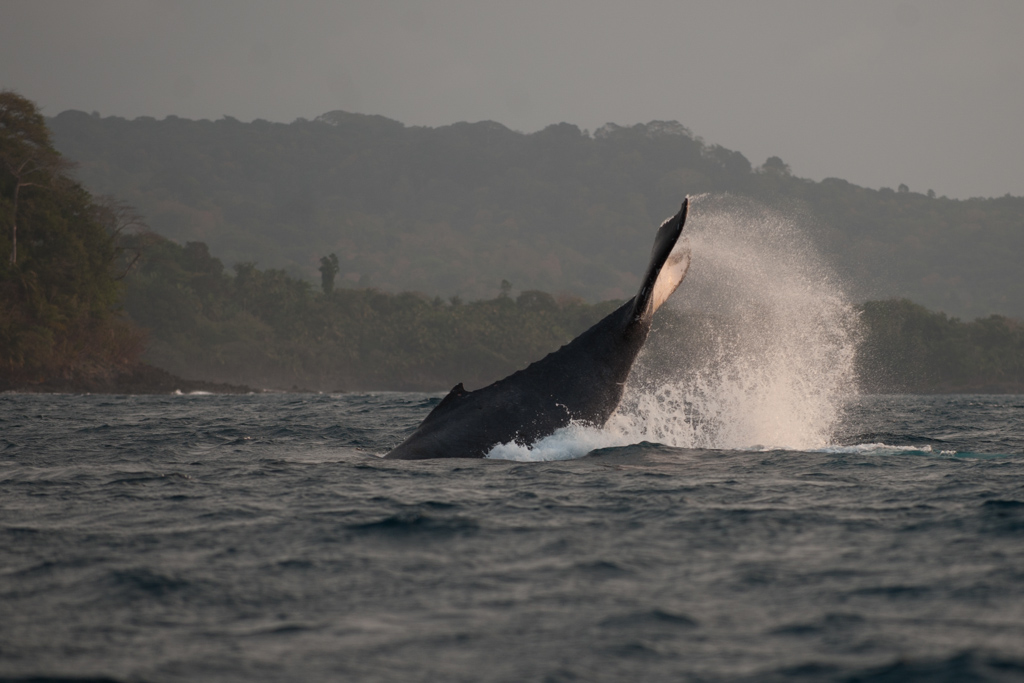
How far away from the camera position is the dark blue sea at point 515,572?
4078 mm

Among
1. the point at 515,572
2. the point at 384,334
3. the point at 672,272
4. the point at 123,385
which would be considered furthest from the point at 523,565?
the point at 384,334

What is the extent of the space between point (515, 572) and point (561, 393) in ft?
15.0

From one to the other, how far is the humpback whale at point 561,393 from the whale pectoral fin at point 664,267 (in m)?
0.01

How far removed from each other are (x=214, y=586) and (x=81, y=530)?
2286 mm

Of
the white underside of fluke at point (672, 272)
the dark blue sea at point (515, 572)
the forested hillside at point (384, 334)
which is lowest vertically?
the dark blue sea at point (515, 572)

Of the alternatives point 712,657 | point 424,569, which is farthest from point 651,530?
point 712,657

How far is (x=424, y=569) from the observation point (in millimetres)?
5711

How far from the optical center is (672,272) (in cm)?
980

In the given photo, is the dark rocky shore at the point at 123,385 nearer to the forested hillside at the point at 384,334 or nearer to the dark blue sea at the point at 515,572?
the forested hillside at the point at 384,334

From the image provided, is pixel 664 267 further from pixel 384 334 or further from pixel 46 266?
pixel 384 334

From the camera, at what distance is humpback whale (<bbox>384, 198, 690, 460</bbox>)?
33.0 feet

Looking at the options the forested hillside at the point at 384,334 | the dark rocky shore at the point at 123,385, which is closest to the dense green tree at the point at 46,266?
the dark rocky shore at the point at 123,385

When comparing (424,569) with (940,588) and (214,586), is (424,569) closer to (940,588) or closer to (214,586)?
(214,586)

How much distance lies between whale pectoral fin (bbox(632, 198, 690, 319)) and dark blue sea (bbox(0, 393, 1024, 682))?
1.79 meters
